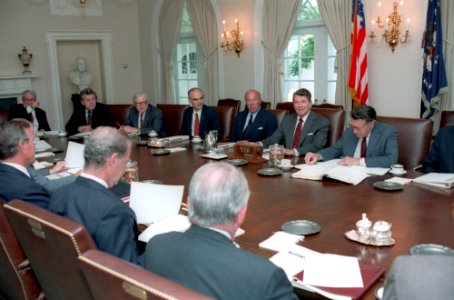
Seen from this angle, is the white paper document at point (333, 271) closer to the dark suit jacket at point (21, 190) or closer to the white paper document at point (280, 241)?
the white paper document at point (280, 241)

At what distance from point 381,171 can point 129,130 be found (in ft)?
9.88

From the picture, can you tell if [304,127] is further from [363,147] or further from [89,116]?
[89,116]

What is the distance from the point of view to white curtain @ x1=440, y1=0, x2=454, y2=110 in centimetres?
501

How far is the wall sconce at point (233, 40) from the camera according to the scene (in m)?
7.16

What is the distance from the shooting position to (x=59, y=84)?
26.6 feet

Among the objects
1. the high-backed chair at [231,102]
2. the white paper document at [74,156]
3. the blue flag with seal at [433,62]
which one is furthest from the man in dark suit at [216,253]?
the high-backed chair at [231,102]

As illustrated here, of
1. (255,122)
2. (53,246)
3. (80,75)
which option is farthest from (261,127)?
(80,75)

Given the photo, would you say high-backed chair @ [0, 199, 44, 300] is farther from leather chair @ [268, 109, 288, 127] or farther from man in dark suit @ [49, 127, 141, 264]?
leather chair @ [268, 109, 288, 127]

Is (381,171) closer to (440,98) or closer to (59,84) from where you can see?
(440,98)

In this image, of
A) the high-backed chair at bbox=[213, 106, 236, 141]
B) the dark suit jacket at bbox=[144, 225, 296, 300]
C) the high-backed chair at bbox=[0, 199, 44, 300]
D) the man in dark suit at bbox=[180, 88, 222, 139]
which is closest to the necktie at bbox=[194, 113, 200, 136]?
the man in dark suit at bbox=[180, 88, 222, 139]

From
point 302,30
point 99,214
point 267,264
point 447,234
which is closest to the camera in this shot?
point 267,264

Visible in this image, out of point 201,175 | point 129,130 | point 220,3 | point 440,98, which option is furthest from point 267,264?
point 220,3

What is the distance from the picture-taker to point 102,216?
1.78m

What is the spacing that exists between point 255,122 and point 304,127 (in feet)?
2.60
